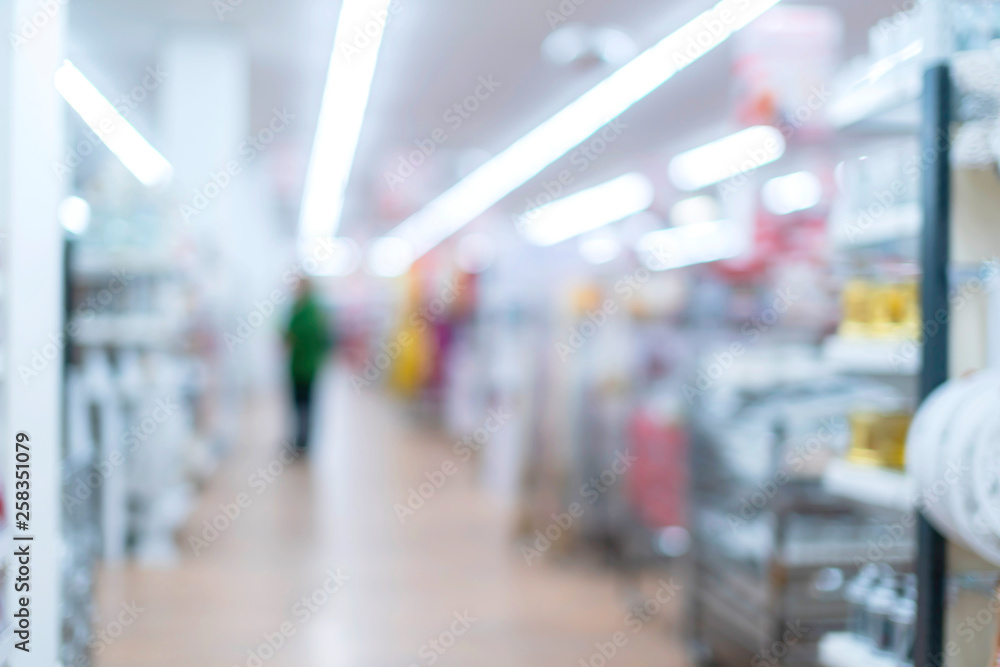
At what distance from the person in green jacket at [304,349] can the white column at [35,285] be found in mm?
6961

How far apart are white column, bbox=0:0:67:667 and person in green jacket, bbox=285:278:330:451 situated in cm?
696

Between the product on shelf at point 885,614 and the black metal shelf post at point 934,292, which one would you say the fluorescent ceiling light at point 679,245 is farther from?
the black metal shelf post at point 934,292

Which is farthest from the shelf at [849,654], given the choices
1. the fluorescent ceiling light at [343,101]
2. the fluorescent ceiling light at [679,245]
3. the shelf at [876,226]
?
the fluorescent ceiling light at [343,101]

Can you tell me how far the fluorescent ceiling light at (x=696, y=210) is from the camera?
1203cm

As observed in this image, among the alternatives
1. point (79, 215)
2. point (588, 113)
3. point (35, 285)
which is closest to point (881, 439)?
point (35, 285)

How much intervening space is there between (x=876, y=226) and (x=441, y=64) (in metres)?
6.86

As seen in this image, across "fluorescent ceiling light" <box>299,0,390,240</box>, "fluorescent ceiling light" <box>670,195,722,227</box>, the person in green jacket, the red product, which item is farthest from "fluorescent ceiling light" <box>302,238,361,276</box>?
the red product

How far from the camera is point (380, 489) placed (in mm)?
7562

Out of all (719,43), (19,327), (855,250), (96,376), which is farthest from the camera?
(719,43)

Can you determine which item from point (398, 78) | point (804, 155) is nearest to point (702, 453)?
point (804, 155)

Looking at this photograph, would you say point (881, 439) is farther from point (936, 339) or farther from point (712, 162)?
point (712, 162)

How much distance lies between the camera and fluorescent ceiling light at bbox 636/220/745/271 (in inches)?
271

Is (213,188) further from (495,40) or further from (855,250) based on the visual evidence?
(855,250)

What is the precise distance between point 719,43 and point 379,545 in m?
5.03
